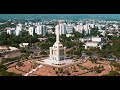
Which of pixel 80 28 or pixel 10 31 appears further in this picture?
pixel 80 28

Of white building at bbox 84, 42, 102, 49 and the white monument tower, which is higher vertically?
white building at bbox 84, 42, 102, 49

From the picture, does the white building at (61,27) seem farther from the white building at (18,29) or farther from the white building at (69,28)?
the white building at (18,29)

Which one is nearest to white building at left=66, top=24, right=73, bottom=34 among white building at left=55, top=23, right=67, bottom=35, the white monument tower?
white building at left=55, top=23, right=67, bottom=35

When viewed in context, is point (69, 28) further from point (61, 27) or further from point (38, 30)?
point (38, 30)

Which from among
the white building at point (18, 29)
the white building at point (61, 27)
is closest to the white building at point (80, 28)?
the white building at point (61, 27)

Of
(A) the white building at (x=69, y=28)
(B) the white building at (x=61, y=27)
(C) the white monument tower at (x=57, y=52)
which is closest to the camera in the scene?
(C) the white monument tower at (x=57, y=52)

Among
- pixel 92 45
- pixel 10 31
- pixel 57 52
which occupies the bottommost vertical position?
pixel 57 52

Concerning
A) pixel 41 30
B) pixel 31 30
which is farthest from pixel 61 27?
pixel 31 30

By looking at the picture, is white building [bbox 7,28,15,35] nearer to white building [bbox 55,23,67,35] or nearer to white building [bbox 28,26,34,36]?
white building [bbox 28,26,34,36]

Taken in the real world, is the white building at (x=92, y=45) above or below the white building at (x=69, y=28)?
below
